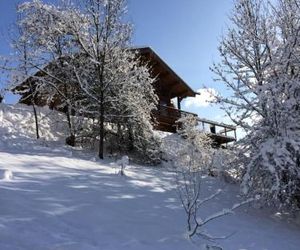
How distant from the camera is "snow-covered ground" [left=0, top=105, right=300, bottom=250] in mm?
6602

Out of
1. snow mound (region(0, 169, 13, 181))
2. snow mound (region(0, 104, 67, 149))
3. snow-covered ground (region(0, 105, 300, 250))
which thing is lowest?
Result: snow-covered ground (region(0, 105, 300, 250))

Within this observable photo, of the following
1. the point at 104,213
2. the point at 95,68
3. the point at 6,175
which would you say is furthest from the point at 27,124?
the point at 104,213

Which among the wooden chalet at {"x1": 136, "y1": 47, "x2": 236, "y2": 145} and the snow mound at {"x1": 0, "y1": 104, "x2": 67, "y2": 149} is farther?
the wooden chalet at {"x1": 136, "y1": 47, "x2": 236, "y2": 145}

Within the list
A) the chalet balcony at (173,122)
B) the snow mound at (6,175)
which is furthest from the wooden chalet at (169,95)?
the snow mound at (6,175)

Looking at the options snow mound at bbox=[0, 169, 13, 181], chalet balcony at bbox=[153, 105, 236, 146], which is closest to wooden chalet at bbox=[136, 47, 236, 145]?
chalet balcony at bbox=[153, 105, 236, 146]

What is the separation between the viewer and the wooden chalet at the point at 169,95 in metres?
26.9

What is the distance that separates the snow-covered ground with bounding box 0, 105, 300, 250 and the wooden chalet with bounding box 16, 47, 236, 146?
43.8 ft

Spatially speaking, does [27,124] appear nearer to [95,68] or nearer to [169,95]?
[95,68]

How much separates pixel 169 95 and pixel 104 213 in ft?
76.6

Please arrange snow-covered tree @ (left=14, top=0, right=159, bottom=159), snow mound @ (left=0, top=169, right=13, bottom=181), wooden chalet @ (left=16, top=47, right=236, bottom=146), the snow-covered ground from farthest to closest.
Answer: wooden chalet @ (left=16, top=47, right=236, bottom=146) → snow-covered tree @ (left=14, top=0, right=159, bottom=159) → snow mound @ (left=0, top=169, right=13, bottom=181) → the snow-covered ground

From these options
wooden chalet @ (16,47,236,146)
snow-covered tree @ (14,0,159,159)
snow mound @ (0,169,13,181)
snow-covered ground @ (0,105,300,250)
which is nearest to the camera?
snow-covered ground @ (0,105,300,250)

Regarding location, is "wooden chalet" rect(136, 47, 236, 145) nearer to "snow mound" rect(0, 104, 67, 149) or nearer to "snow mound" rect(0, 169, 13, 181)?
"snow mound" rect(0, 104, 67, 149)

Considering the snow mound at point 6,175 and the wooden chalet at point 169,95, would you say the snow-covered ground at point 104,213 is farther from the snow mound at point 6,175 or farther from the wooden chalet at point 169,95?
the wooden chalet at point 169,95

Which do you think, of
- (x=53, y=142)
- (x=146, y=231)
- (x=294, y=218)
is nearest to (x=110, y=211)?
(x=146, y=231)
